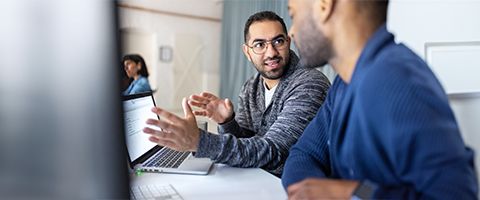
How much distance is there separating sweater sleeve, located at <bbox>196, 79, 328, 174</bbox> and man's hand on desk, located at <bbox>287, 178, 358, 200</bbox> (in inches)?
13.6

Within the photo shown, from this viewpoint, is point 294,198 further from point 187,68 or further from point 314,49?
point 187,68

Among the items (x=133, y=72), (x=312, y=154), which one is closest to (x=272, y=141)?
(x=312, y=154)

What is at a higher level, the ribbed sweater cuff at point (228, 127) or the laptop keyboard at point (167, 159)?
the ribbed sweater cuff at point (228, 127)

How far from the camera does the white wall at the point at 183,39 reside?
403cm

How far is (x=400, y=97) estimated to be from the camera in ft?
1.72

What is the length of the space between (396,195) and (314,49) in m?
0.30

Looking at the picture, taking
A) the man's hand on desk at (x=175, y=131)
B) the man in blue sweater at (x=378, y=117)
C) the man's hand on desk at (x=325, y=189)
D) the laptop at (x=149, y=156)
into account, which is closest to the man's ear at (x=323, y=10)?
the man in blue sweater at (x=378, y=117)

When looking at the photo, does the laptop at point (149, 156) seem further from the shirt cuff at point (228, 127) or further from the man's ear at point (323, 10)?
the man's ear at point (323, 10)

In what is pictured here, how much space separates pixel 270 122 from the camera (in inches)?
51.9

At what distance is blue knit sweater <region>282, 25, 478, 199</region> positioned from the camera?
0.51 m

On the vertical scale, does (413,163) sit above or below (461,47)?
below

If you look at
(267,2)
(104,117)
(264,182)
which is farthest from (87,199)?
(267,2)

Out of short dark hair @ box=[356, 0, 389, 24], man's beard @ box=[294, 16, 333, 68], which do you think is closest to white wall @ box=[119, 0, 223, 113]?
man's beard @ box=[294, 16, 333, 68]

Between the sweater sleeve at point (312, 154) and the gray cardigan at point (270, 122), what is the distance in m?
0.14
